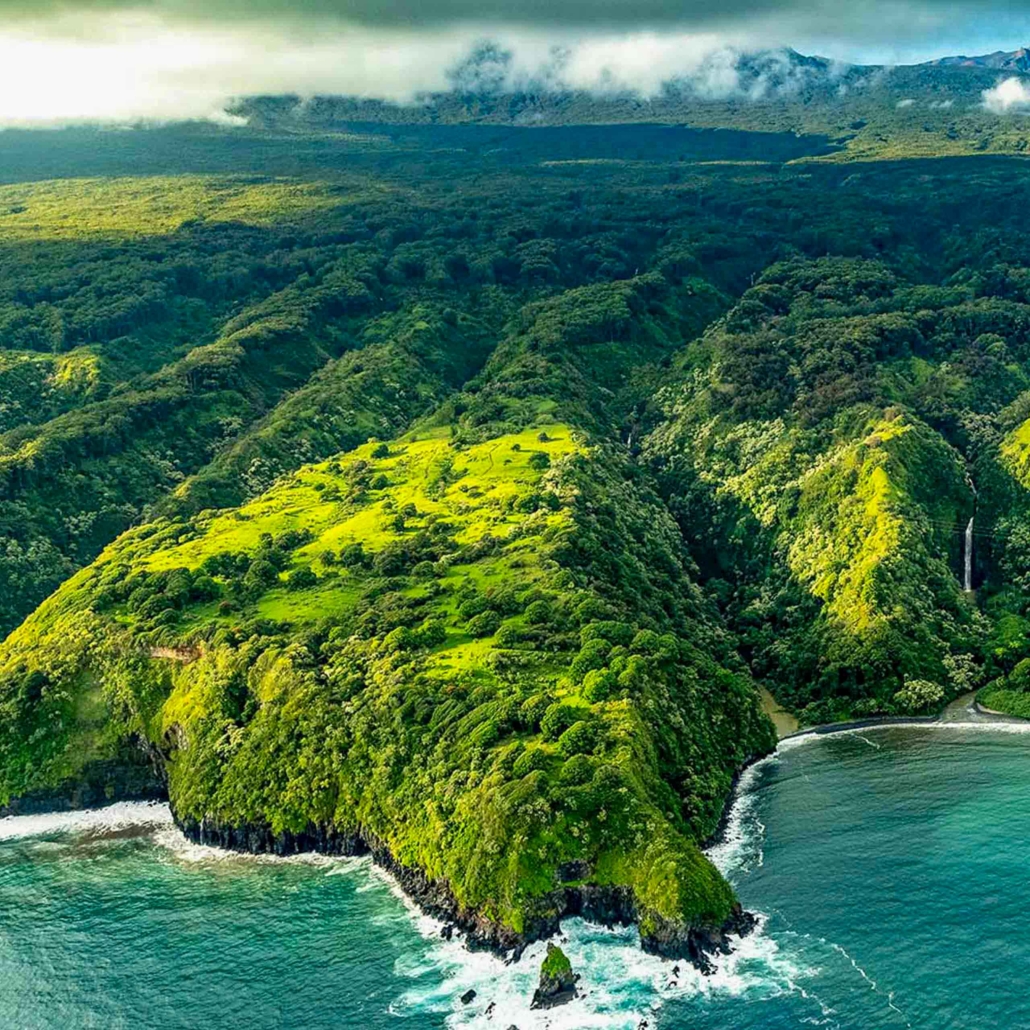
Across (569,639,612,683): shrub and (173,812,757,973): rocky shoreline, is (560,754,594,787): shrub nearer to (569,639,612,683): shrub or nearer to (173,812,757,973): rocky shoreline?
(173,812,757,973): rocky shoreline

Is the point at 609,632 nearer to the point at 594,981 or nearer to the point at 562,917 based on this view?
the point at 562,917

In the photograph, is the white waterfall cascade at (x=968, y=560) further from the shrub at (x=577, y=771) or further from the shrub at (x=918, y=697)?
the shrub at (x=577, y=771)

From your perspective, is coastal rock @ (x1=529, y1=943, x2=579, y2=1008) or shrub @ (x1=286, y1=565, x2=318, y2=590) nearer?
coastal rock @ (x1=529, y1=943, x2=579, y2=1008)

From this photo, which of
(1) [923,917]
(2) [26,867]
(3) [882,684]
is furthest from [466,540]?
(1) [923,917]

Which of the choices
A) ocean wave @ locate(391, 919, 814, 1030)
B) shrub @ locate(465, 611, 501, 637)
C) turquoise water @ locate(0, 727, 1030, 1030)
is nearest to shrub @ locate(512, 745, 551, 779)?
ocean wave @ locate(391, 919, 814, 1030)

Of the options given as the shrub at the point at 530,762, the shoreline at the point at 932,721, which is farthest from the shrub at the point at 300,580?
the shoreline at the point at 932,721

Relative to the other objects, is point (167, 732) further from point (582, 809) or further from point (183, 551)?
point (582, 809)
